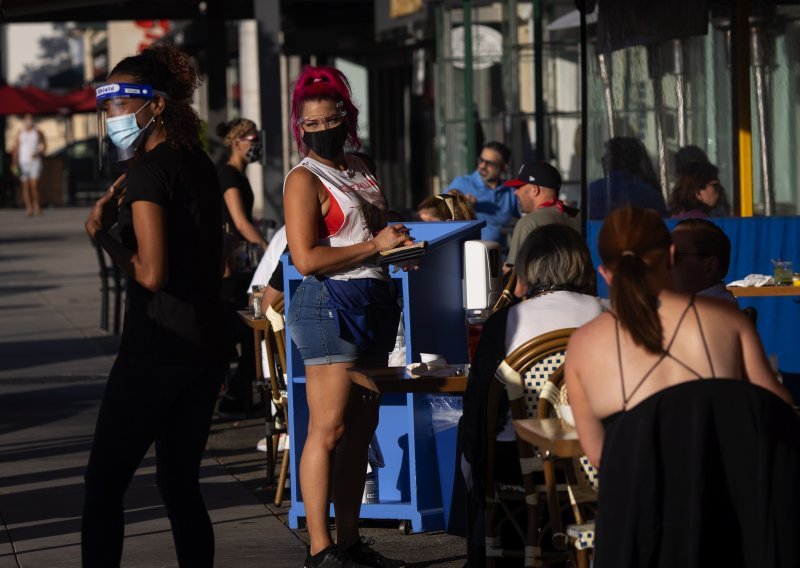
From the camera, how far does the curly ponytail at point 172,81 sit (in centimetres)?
471

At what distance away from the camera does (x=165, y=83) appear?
15.6 feet

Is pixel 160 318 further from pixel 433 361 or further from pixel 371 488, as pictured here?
pixel 371 488

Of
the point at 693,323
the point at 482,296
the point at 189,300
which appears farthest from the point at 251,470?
the point at 693,323

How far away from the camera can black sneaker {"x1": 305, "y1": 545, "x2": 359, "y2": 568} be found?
17.9 ft

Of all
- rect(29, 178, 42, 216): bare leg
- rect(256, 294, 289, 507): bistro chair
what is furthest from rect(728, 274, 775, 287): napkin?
rect(29, 178, 42, 216): bare leg

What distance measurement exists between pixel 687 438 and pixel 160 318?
1.73 metres

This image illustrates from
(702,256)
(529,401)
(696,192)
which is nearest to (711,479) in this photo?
(529,401)

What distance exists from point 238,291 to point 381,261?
4.74 m

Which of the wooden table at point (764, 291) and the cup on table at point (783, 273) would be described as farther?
the cup on table at point (783, 273)

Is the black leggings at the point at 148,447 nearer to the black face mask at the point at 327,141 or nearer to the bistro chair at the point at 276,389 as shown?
the black face mask at the point at 327,141

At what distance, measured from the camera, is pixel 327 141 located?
5.42 metres

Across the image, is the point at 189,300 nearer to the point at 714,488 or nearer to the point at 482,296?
the point at 714,488

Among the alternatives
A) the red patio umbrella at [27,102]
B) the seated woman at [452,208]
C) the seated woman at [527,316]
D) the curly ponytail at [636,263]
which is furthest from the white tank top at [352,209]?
the red patio umbrella at [27,102]

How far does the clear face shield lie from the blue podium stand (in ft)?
5.82
